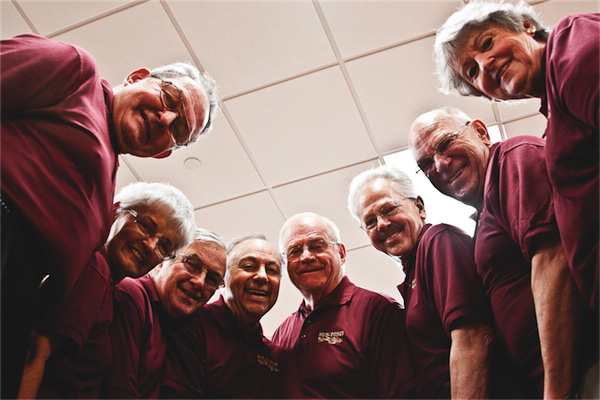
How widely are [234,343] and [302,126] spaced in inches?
57.2

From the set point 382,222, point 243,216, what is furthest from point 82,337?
point 243,216

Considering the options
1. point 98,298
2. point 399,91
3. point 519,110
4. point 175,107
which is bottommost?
point 519,110

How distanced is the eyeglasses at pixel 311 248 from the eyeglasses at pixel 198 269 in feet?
1.20

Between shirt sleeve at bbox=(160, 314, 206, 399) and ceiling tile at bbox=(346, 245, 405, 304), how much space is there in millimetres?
2138

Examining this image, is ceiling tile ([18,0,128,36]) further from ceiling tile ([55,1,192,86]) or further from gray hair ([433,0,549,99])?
gray hair ([433,0,549,99])

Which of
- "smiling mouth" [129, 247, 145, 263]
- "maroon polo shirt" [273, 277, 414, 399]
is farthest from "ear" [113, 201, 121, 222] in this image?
"maroon polo shirt" [273, 277, 414, 399]

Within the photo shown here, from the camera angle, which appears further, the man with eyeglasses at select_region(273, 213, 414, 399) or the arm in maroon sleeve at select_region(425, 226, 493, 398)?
the man with eyeglasses at select_region(273, 213, 414, 399)

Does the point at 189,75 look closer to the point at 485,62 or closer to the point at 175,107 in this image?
the point at 175,107

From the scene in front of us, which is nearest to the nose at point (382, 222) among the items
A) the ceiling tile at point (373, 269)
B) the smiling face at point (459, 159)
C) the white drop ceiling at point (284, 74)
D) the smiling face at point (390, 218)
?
the smiling face at point (390, 218)

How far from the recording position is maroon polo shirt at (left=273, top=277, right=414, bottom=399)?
174cm

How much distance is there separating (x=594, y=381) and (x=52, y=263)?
1.24 m

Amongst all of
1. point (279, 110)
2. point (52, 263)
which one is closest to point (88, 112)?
point (52, 263)

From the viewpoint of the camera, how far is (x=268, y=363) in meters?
2.00

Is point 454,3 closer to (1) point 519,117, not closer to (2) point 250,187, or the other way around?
(1) point 519,117
